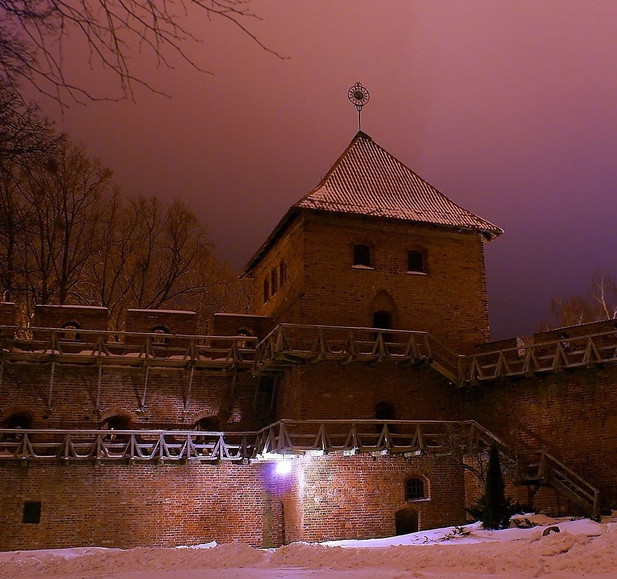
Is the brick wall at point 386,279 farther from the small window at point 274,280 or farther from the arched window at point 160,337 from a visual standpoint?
the arched window at point 160,337

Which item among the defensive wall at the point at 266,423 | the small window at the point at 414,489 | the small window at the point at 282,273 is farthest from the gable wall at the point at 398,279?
the small window at the point at 414,489

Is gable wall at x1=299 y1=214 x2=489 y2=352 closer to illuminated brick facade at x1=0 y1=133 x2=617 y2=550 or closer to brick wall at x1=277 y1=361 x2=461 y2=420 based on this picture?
illuminated brick facade at x1=0 y1=133 x2=617 y2=550

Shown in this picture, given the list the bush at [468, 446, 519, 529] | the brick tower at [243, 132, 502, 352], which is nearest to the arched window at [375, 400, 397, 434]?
the brick tower at [243, 132, 502, 352]

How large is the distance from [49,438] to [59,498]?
198 centimetres

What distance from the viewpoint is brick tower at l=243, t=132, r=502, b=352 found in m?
20.6

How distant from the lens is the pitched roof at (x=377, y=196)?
2133cm

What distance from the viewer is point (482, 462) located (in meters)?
18.0

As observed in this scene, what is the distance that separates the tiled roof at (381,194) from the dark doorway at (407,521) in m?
8.27

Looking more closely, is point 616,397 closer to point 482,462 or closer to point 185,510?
point 482,462

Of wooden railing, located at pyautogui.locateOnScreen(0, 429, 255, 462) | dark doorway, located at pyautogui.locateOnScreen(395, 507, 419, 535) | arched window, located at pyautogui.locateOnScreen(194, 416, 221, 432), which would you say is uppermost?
arched window, located at pyautogui.locateOnScreen(194, 416, 221, 432)

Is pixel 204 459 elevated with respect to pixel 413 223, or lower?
lower

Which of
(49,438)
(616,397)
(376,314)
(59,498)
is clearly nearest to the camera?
(616,397)

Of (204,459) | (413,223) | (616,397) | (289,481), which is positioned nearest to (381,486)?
(289,481)

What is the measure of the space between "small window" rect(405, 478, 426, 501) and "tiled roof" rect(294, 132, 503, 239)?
7484mm
